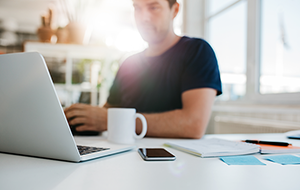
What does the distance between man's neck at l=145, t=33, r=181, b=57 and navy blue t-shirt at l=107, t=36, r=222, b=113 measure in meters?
0.05

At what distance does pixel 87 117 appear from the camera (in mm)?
964

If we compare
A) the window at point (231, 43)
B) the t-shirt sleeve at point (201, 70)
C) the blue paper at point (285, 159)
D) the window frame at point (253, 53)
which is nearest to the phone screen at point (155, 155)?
the blue paper at point (285, 159)

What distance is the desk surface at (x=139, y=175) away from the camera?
37 centimetres

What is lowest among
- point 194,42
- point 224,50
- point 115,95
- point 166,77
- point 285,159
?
point 285,159

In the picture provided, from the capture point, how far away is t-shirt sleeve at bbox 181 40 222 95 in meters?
1.05

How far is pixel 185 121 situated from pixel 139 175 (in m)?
0.54

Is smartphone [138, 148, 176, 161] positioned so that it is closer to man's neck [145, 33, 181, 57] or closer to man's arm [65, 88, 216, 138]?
man's arm [65, 88, 216, 138]

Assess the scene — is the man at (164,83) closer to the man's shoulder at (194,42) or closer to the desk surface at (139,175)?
the man's shoulder at (194,42)

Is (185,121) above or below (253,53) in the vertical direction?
below

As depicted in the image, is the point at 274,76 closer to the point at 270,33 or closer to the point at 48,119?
the point at 270,33

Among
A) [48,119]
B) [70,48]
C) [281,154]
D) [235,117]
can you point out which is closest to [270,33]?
[235,117]

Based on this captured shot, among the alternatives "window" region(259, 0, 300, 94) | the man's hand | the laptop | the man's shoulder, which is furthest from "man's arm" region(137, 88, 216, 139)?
"window" region(259, 0, 300, 94)

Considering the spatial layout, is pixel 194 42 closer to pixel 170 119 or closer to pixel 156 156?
pixel 170 119

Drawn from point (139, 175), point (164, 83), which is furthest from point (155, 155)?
point (164, 83)
